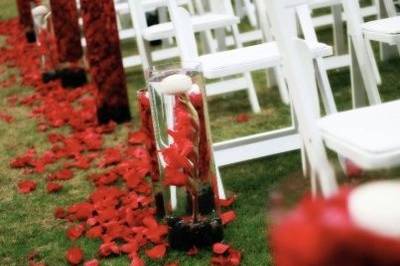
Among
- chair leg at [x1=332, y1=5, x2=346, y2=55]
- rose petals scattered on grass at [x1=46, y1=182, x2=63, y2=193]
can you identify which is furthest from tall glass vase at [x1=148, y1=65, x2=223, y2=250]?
chair leg at [x1=332, y1=5, x2=346, y2=55]

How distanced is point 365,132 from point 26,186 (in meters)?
1.99

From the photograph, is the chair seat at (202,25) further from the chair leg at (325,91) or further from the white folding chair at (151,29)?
the chair leg at (325,91)

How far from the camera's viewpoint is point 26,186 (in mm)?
2980

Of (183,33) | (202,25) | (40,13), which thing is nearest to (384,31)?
(183,33)

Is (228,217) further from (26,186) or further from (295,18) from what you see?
(295,18)

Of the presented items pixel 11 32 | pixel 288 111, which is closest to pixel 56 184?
pixel 288 111

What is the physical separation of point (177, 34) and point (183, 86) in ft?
2.61

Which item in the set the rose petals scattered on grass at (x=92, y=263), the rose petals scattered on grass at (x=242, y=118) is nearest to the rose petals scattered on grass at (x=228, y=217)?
the rose petals scattered on grass at (x=92, y=263)

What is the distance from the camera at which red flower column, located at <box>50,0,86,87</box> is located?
5059 mm

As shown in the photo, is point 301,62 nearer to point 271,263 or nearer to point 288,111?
point 271,263

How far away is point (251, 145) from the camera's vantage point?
2.69 metres

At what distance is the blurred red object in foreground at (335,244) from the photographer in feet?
1.39

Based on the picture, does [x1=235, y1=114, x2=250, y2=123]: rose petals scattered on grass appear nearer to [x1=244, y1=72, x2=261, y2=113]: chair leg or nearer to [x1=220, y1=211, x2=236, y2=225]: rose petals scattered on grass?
[x1=244, y1=72, x2=261, y2=113]: chair leg

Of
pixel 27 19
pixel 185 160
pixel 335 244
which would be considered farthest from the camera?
pixel 27 19
